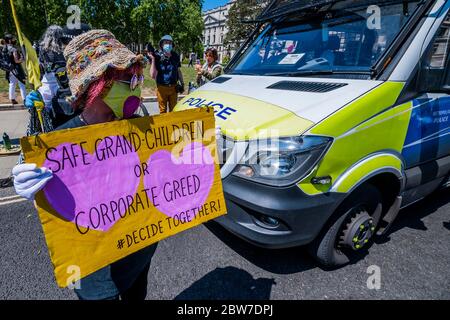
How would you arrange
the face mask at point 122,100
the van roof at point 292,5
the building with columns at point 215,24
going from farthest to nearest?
the building with columns at point 215,24 → the van roof at point 292,5 → the face mask at point 122,100

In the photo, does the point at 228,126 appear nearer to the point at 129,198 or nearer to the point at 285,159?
the point at 285,159

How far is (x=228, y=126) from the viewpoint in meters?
2.21

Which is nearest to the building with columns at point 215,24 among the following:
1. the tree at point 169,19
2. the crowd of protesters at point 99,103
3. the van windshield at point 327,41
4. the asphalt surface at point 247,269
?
the tree at point 169,19

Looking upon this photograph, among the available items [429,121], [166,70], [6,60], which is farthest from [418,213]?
[6,60]

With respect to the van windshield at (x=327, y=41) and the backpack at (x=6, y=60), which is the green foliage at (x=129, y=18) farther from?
the van windshield at (x=327, y=41)

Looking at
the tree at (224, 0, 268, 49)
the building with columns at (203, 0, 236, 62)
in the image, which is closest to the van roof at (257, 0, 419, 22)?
the tree at (224, 0, 268, 49)

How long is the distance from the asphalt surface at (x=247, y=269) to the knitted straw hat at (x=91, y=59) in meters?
1.76

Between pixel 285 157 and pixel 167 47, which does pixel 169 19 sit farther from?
pixel 285 157

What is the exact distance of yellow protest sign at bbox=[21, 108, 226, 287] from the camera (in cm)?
124

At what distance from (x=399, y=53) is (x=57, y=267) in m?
2.73

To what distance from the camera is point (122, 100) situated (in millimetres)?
1343

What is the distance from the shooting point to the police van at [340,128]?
6.60 feet

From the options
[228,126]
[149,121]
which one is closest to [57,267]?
[149,121]

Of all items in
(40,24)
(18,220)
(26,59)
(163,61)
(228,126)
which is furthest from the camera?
(40,24)
